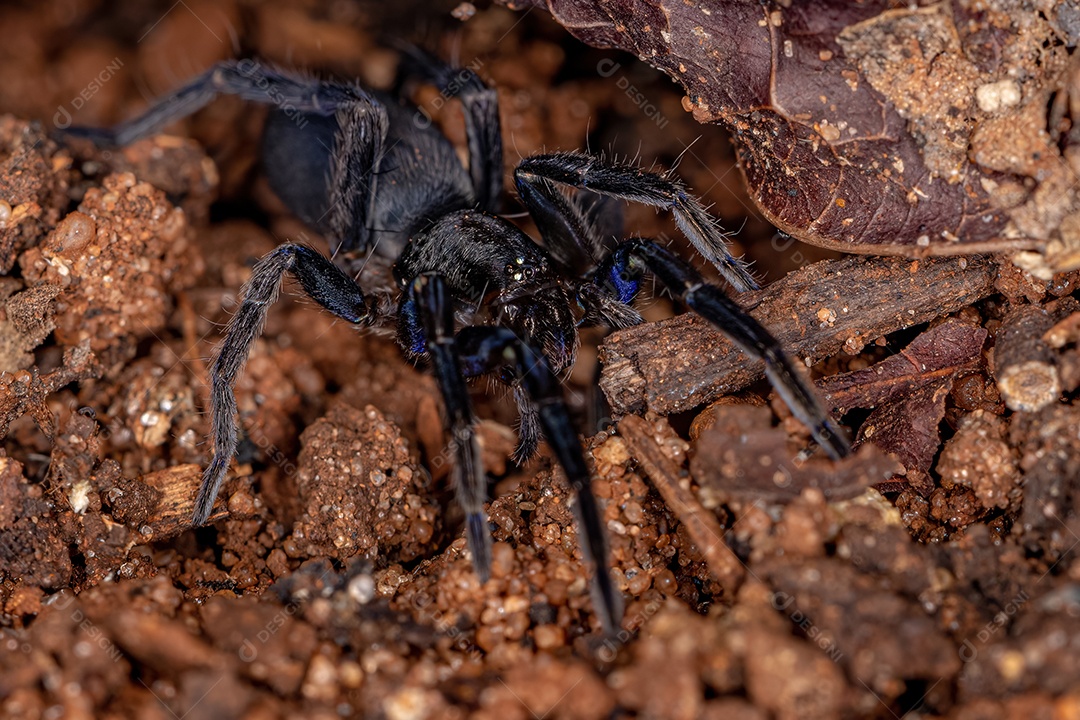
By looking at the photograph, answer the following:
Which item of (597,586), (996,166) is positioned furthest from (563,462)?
(996,166)

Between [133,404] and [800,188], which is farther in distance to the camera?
[133,404]

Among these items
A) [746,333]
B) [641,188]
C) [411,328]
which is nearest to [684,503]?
[746,333]

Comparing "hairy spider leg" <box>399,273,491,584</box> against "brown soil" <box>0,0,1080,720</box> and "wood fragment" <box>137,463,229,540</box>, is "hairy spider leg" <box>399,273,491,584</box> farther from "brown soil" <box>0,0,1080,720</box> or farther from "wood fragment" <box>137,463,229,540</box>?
"wood fragment" <box>137,463,229,540</box>

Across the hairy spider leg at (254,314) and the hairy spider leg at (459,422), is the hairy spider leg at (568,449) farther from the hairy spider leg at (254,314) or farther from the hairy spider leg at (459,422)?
the hairy spider leg at (254,314)

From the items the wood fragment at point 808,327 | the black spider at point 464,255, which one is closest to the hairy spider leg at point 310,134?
the black spider at point 464,255

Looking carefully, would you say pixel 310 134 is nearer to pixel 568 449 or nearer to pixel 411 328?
pixel 411 328

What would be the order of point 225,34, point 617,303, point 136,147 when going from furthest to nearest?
point 225,34
point 136,147
point 617,303

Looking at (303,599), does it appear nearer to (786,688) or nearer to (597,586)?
(597,586)
